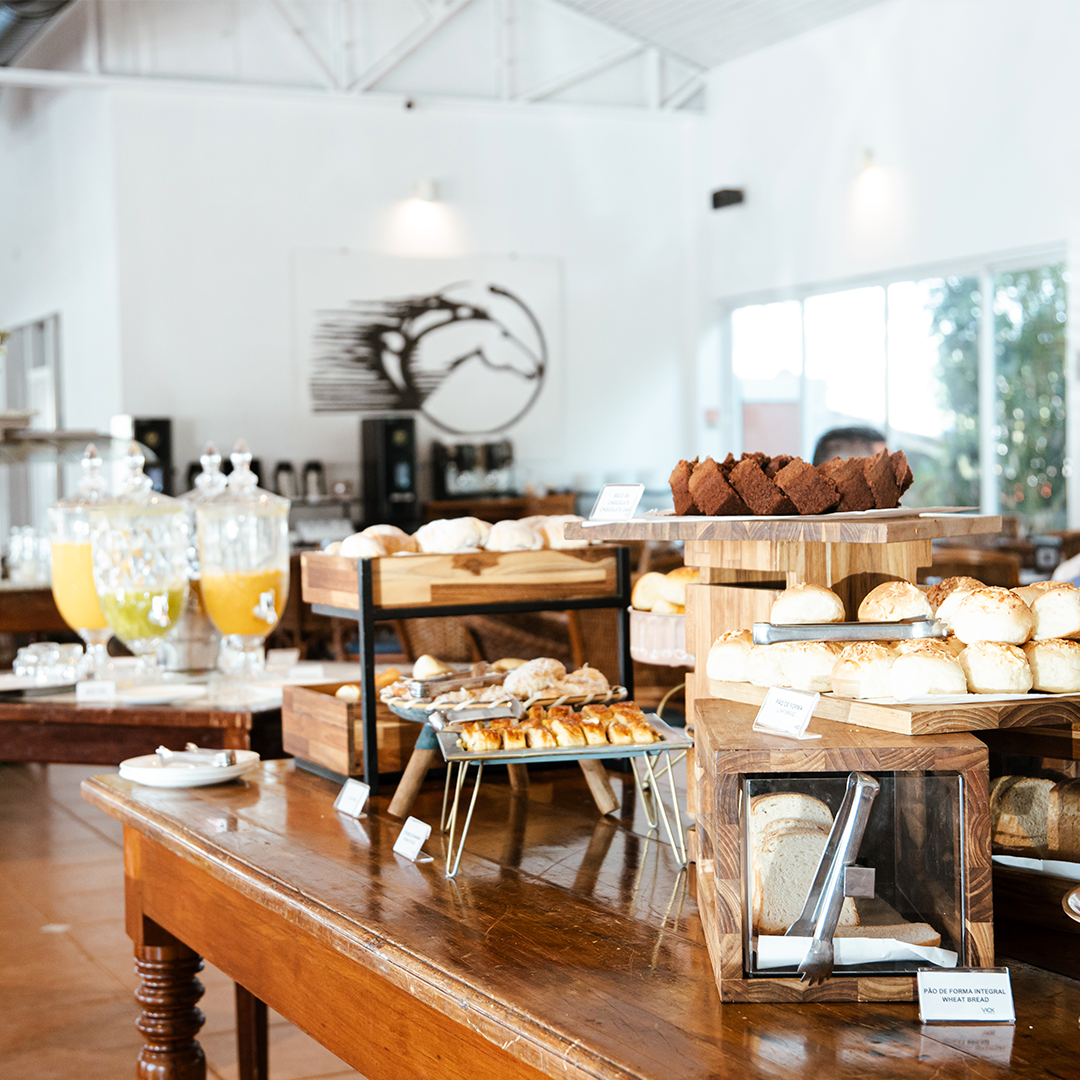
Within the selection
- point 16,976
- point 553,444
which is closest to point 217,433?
point 553,444

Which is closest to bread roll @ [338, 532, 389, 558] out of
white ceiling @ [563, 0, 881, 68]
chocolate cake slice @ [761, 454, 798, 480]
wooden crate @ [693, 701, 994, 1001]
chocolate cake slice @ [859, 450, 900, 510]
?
chocolate cake slice @ [761, 454, 798, 480]

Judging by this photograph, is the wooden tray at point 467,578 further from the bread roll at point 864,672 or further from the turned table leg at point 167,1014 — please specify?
the bread roll at point 864,672

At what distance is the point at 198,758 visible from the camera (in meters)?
2.25

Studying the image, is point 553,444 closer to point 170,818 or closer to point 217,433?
point 217,433

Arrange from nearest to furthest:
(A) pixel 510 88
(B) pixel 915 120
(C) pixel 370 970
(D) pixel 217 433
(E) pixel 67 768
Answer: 1. (C) pixel 370 970
2. (E) pixel 67 768
3. (B) pixel 915 120
4. (D) pixel 217 433
5. (A) pixel 510 88

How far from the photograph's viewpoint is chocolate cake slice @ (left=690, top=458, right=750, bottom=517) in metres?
1.59

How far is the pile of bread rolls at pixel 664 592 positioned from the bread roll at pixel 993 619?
2.38 feet

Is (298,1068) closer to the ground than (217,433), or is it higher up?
closer to the ground

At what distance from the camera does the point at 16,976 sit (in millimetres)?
3564

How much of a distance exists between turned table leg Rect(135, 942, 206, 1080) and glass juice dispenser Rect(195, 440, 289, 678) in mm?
876

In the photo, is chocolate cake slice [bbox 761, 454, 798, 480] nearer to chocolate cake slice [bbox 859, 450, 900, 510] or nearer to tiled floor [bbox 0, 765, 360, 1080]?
chocolate cake slice [bbox 859, 450, 900, 510]

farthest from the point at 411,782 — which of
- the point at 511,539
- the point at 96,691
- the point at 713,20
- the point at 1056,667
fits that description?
the point at 713,20

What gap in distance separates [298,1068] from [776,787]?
220 centimetres

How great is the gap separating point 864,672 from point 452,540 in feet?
3.43
